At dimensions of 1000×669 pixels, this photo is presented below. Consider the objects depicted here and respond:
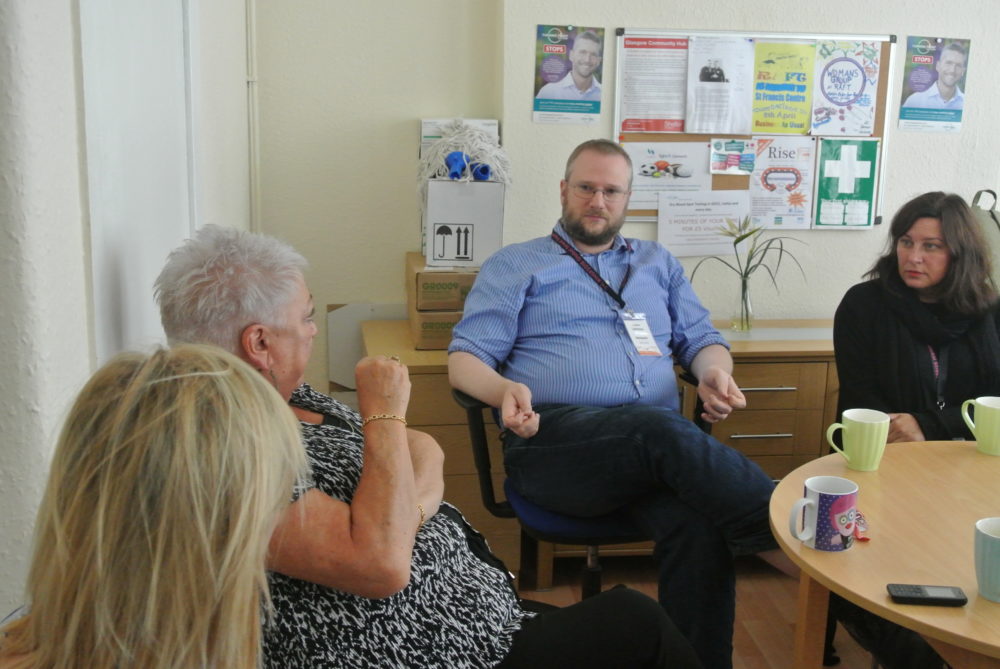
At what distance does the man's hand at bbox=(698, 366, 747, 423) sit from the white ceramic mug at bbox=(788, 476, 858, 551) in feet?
2.46

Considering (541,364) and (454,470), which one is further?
(454,470)

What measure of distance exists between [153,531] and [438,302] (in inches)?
77.1

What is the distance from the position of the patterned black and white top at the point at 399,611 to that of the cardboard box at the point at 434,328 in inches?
50.4

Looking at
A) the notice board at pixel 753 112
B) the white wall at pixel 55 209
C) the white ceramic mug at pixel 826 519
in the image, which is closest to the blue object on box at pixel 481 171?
the notice board at pixel 753 112

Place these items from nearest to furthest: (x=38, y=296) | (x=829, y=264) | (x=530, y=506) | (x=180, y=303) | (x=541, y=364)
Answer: (x=38, y=296)
(x=180, y=303)
(x=530, y=506)
(x=541, y=364)
(x=829, y=264)

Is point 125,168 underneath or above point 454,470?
above

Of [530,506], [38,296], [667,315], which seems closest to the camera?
[38,296]

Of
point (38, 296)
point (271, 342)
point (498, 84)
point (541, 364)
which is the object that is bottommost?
point (541, 364)

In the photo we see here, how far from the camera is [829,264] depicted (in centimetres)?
331

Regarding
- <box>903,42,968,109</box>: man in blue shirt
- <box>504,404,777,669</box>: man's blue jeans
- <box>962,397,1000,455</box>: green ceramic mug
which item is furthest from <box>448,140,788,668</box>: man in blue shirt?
<box>903,42,968,109</box>: man in blue shirt

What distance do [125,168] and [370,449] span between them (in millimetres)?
626

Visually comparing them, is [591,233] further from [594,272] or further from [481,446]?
[481,446]

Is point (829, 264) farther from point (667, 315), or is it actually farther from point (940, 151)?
point (667, 315)

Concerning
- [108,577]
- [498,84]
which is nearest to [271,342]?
[108,577]
